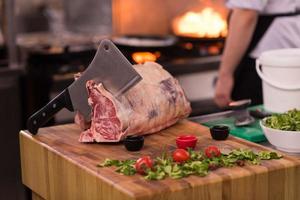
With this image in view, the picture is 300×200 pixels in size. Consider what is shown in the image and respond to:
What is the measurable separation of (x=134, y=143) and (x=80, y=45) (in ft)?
7.28

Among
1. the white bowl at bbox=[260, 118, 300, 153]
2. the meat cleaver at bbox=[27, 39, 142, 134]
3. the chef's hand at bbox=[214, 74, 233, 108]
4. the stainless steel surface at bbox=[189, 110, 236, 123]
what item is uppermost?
the meat cleaver at bbox=[27, 39, 142, 134]

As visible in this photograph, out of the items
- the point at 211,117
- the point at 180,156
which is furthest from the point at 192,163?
the point at 211,117

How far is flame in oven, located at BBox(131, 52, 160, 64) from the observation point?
4023 mm

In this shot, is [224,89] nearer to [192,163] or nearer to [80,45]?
[80,45]

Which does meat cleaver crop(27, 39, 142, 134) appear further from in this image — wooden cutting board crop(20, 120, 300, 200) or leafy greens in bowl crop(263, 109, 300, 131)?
leafy greens in bowl crop(263, 109, 300, 131)

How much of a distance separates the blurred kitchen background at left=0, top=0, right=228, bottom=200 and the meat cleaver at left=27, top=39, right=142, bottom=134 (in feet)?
5.13

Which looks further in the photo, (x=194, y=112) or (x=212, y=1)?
(x=212, y=1)

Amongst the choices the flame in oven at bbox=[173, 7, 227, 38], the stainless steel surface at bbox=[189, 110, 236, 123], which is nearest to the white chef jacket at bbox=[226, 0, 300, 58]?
the stainless steel surface at bbox=[189, 110, 236, 123]

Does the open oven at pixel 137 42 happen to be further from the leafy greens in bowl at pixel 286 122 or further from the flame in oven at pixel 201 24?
the leafy greens in bowl at pixel 286 122

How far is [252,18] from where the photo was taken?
297 centimetres

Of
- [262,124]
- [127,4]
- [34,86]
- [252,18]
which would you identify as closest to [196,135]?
[262,124]

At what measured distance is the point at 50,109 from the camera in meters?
2.12

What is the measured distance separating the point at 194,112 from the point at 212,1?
0.98 metres

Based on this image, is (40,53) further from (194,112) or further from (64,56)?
(194,112)
